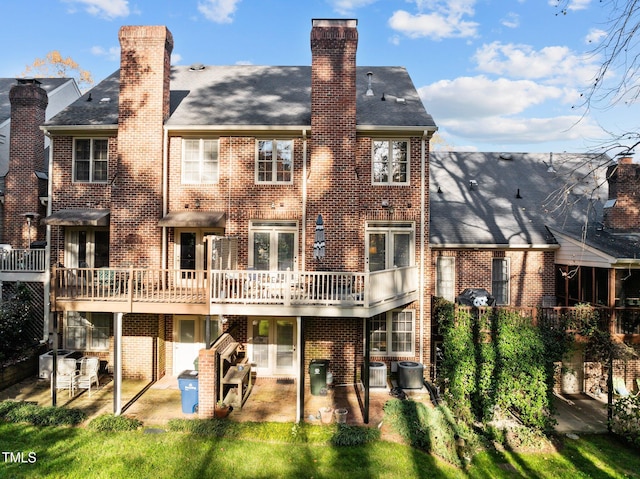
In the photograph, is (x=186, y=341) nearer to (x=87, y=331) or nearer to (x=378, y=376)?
(x=87, y=331)

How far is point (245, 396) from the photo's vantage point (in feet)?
38.0

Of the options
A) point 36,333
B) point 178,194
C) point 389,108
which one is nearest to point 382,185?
point 389,108

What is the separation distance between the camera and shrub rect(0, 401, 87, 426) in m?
9.75

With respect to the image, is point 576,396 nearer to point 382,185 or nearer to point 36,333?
point 382,185

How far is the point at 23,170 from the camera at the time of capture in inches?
594

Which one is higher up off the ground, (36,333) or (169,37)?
(169,37)

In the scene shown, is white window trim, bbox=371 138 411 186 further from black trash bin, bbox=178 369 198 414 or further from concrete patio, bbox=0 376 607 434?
black trash bin, bbox=178 369 198 414

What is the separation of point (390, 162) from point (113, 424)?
34.9 feet

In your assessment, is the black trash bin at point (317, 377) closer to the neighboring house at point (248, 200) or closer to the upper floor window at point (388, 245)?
the neighboring house at point (248, 200)

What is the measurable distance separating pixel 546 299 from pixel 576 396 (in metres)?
3.31

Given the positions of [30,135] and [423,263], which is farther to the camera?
[30,135]

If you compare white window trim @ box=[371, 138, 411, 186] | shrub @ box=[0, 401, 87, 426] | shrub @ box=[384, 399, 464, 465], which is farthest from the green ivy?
shrub @ box=[0, 401, 87, 426]

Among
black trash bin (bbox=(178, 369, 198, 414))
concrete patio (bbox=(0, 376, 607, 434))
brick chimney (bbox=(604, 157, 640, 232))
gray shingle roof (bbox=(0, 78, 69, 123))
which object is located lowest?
concrete patio (bbox=(0, 376, 607, 434))

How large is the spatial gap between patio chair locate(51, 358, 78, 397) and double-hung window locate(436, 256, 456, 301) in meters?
11.9
